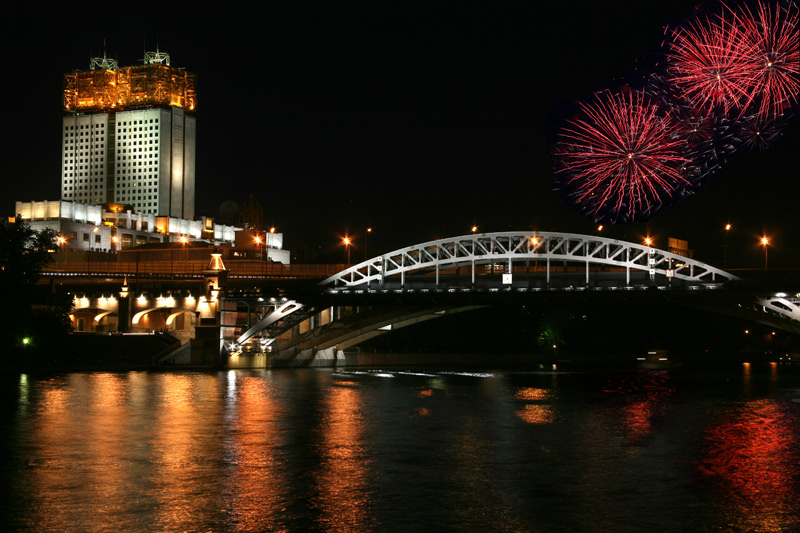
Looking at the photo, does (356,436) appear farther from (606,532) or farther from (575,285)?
(575,285)

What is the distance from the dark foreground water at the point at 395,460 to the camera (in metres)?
24.4

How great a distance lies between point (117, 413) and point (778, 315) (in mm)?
57316

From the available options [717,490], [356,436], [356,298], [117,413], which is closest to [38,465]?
[356,436]

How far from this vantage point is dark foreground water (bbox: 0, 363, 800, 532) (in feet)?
79.9

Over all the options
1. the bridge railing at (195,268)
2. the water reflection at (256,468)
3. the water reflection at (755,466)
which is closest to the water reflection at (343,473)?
the water reflection at (256,468)

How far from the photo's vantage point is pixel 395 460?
34.2 meters


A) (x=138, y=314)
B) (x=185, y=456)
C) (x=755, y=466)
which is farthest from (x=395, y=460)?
(x=138, y=314)

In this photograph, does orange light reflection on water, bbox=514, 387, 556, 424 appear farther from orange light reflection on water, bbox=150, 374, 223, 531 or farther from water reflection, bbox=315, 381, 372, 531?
orange light reflection on water, bbox=150, 374, 223, 531

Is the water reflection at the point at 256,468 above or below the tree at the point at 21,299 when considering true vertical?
below

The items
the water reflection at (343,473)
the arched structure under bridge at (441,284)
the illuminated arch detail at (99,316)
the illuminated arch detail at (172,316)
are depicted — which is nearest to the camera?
the water reflection at (343,473)

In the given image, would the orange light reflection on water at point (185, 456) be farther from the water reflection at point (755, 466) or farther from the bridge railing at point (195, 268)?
the bridge railing at point (195, 268)

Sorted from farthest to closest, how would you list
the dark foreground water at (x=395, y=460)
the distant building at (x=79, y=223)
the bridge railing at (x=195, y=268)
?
the distant building at (x=79, y=223), the bridge railing at (x=195, y=268), the dark foreground water at (x=395, y=460)

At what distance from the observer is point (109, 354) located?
325 ft

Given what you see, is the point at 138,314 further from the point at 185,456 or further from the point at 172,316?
the point at 185,456
